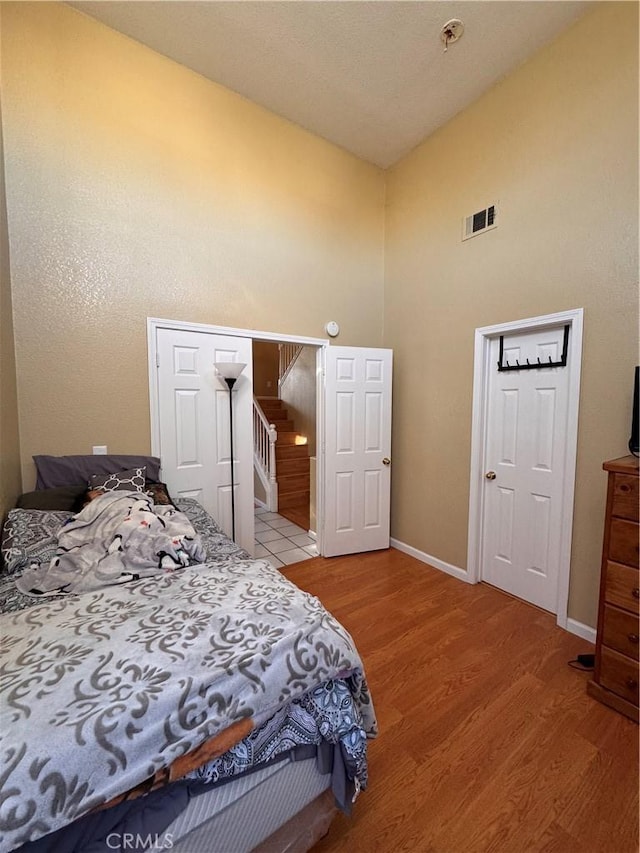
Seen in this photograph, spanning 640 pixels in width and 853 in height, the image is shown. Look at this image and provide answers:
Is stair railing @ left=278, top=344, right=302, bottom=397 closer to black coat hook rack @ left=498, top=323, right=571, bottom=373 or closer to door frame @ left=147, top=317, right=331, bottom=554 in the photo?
door frame @ left=147, top=317, right=331, bottom=554

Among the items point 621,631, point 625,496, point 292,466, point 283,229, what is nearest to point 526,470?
point 625,496

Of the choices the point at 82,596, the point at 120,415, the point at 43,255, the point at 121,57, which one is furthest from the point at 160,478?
the point at 121,57

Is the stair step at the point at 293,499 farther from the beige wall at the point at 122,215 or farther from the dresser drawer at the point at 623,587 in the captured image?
the dresser drawer at the point at 623,587

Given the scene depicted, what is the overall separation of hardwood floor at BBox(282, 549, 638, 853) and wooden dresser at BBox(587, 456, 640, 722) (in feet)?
0.40

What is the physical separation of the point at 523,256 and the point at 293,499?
4023mm

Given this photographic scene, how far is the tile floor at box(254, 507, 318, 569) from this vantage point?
3.30 meters

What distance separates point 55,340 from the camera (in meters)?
2.20

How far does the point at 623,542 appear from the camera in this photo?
1642 mm

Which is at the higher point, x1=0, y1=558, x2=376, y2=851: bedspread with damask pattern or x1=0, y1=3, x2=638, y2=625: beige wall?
x1=0, y1=3, x2=638, y2=625: beige wall

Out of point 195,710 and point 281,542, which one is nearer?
point 195,710

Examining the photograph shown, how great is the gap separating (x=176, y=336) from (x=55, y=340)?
2.50 ft

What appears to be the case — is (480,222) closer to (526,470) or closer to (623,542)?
(526,470)

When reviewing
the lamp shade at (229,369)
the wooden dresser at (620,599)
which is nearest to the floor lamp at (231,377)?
the lamp shade at (229,369)

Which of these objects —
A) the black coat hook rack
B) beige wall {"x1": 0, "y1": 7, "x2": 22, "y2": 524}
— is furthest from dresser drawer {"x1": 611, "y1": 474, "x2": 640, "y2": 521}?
beige wall {"x1": 0, "y1": 7, "x2": 22, "y2": 524}
